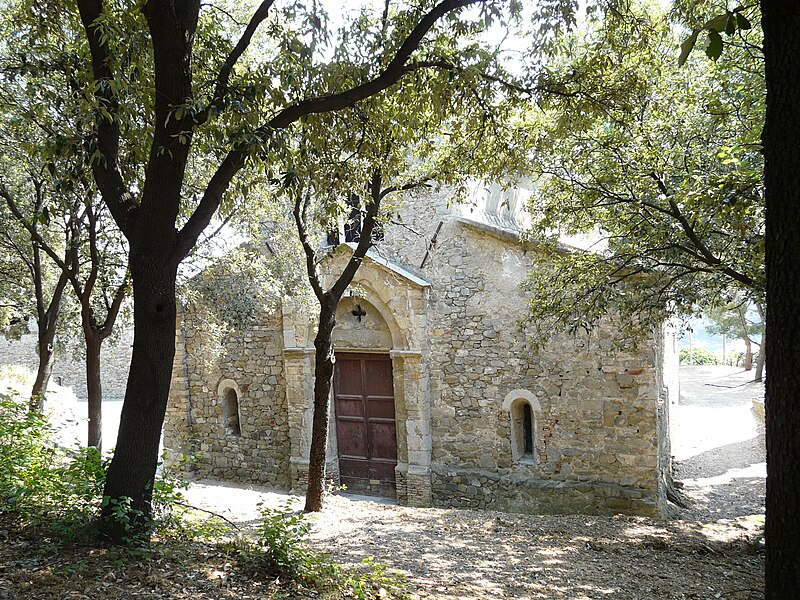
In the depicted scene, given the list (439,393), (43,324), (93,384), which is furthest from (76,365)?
(439,393)

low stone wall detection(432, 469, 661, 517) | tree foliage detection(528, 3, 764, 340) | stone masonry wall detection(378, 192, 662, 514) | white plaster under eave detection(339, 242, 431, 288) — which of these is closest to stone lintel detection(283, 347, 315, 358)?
white plaster under eave detection(339, 242, 431, 288)

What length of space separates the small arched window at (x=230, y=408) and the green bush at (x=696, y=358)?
28.2m

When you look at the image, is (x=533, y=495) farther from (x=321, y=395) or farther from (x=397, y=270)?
(x=397, y=270)

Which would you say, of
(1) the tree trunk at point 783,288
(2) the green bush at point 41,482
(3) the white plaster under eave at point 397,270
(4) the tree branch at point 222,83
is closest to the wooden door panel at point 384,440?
(3) the white plaster under eave at point 397,270

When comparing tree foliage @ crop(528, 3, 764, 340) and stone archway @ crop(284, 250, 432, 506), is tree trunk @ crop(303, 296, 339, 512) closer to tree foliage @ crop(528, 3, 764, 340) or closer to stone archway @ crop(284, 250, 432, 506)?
stone archway @ crop(284, 250, 432, 506)

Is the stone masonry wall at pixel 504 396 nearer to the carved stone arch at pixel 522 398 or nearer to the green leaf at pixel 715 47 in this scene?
the carved stone arch at pixel 522 398

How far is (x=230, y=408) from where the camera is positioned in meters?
11.8

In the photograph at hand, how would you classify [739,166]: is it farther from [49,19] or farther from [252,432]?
[252,432]

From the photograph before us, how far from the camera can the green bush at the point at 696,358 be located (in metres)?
32.1

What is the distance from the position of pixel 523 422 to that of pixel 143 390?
22.3ft

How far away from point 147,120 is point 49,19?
1.25 metres

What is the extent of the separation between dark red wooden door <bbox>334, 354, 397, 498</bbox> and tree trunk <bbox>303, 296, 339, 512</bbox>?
2785mm

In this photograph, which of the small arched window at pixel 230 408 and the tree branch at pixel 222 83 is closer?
the tree branch at pixel 222 83

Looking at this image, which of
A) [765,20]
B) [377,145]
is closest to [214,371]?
[377,145]
